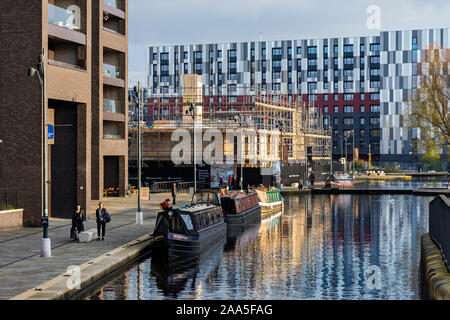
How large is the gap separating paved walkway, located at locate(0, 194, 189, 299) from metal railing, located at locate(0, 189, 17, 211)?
1.64 meters

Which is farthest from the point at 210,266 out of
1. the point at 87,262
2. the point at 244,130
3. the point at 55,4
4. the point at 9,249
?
the point at 244,130

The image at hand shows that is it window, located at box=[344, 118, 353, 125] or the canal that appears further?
window, located at box=[344, 118, 353, 125]

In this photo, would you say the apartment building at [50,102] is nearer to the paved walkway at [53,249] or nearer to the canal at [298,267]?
the paved walkway at [53,249]

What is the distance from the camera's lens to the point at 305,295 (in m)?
22.3

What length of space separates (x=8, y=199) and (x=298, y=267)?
59.7 ft

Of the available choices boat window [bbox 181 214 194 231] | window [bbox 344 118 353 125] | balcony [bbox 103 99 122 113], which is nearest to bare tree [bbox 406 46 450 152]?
balcony [bbox 103 99 122 113]

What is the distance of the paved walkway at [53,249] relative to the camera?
877 inches

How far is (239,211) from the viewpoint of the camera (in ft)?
151

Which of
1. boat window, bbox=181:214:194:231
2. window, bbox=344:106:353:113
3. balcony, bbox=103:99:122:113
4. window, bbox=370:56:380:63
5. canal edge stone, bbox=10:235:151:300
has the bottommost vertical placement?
canal edge stone, bbox=10:235:151:300

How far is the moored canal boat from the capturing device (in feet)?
98.9

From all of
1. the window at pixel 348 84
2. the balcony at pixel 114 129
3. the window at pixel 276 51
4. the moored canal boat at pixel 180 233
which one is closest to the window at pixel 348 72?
the window at pixel 348 84

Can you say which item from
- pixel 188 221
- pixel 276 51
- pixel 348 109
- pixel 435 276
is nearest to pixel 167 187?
pixel 188 221

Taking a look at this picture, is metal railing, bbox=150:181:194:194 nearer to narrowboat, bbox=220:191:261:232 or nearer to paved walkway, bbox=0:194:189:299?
narrowboat, bbox=220:191:261:232
